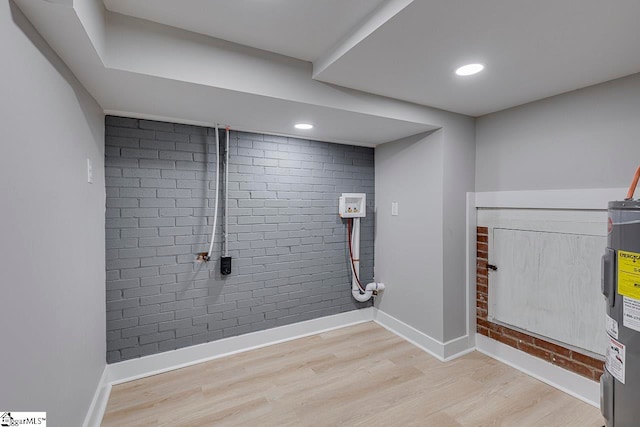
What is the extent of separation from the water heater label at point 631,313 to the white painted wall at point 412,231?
1.57 meters

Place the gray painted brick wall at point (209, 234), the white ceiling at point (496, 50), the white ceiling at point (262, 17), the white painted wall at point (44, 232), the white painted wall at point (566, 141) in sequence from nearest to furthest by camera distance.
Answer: the white painted wall at point (44, 232), the white ceiling at point (496, 50), the white ceiling at point (262, 17), the white painted wall at point (566, 141), the gray painted brick wall at point (209, 234)

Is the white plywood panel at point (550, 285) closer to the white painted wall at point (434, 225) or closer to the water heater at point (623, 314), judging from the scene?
the white painted wall at point (434, 225)

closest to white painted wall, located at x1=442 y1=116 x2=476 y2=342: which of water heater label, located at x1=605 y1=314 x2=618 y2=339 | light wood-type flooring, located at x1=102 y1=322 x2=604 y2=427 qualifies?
light wood-type flooring, located at x1=102 y1=322 x2=604 y2=427

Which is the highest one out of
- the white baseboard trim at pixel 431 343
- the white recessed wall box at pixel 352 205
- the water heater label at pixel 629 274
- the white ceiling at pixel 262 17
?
the white ceiling at pixel 262 17

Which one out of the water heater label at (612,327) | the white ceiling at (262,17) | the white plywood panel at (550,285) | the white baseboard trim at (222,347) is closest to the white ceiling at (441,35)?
the white ceiling at (262,17)

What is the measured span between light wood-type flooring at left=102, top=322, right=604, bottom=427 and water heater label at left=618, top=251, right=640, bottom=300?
1318mm

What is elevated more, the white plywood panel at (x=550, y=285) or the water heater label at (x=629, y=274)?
the water heater label at (x=629, y=274)

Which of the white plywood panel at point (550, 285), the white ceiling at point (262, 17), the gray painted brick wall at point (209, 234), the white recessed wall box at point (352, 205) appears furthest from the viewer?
the white recessed wall box at point (352, 205)

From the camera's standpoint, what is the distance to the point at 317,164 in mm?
3088

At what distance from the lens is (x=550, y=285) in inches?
88.7

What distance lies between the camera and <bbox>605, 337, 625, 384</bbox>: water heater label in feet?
3.54

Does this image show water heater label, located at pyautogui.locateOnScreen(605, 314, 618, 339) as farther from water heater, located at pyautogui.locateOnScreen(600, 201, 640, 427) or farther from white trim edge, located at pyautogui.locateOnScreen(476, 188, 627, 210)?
white trim edge, located at pyautogui.locateOnScreen(476, 188, 627, 210)

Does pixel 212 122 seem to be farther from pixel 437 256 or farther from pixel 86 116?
pixel 437 256

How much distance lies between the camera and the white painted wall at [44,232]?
3.14 feet
